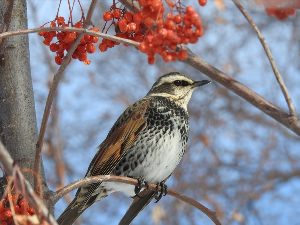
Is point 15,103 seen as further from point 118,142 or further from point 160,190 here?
point 160,190

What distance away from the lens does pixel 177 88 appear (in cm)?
478

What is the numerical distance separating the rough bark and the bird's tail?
0.93 meters

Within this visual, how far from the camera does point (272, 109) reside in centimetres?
232

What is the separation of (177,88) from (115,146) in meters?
0.84

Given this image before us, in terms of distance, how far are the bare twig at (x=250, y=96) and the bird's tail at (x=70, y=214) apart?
1.61 m

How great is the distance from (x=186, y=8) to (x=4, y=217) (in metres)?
1.06

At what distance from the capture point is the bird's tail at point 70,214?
373 centimetres

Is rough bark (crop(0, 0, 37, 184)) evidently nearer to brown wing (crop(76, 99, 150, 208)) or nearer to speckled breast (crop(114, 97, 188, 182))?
brown wing (crop(76, 99, 150, 208))

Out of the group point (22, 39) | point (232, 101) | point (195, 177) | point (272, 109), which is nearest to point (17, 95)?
point (22, 39)

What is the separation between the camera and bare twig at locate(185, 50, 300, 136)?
2.24 metres

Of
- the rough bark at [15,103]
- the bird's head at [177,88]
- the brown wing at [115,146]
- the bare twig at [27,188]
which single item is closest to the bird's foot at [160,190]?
the brown wing at [115,146]

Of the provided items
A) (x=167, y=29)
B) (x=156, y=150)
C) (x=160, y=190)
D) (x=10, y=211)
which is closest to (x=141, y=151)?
(x=156, y=150)

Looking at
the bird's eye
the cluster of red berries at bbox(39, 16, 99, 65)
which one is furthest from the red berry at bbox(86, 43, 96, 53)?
the bird's eye

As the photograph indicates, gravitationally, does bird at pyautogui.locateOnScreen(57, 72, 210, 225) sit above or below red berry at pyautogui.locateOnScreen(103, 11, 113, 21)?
above
